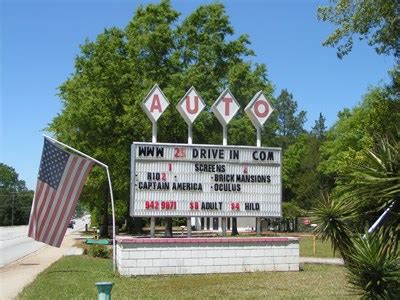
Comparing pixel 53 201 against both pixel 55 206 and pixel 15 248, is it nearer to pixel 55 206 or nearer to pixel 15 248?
pixel 55 206

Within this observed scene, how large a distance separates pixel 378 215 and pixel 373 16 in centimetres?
943

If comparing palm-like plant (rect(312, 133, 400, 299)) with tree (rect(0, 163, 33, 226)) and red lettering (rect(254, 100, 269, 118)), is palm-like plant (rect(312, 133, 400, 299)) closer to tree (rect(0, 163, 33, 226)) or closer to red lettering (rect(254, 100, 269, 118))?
red lettering (rect(254, 100, 269, 118))

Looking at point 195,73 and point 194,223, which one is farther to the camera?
point 194,223

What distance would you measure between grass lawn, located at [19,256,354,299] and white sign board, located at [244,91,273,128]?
5.16 metres

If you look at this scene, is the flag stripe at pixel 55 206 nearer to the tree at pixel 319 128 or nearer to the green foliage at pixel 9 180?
the tree at pixel 319 128

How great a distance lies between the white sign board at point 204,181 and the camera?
727 inches

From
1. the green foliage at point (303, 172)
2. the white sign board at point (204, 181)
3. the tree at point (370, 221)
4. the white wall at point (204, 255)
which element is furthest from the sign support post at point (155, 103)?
the green foliage at point (303, 172)

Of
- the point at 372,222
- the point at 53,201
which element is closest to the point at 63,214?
the point at 53,201

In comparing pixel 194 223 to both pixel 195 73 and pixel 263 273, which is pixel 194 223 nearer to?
pixel 195 73

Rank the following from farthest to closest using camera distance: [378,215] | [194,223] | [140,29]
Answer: [194,223], [140,29], [378,215]

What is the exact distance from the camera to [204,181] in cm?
1902

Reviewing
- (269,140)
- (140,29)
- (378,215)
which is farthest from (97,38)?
(378,215)

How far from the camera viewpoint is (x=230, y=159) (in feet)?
63.4

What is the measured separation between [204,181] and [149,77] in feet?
60.8
